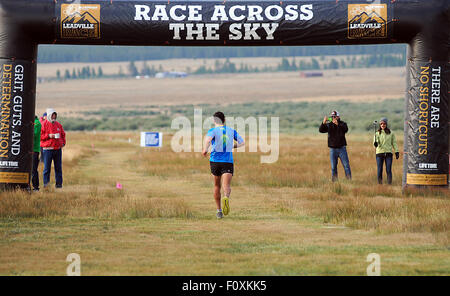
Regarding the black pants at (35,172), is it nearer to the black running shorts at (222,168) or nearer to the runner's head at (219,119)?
the black running shorts at (222,168)

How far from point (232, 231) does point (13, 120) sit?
22.5 ft

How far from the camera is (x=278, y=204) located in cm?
1778

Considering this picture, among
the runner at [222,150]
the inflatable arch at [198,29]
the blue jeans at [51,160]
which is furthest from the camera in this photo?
the blue jeans at [51,160]

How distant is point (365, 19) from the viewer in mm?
17875

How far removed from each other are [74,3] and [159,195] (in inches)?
203

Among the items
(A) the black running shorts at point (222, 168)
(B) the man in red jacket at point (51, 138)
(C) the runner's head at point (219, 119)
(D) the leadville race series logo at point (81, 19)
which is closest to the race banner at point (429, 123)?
(A) the black running shorts at point (222, 168)

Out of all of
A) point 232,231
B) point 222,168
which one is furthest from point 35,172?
point 232,231

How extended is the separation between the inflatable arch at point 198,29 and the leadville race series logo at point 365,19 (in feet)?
0.07

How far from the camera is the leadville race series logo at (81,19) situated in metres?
17.9

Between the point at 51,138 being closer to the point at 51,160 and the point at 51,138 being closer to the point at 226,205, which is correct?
the point at 51,160

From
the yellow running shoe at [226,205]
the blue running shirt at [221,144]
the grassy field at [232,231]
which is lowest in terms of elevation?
the grassy field at [232,231]

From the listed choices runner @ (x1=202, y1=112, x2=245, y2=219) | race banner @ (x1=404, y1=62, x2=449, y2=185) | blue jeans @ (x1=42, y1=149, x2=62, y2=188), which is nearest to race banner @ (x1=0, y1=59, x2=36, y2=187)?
blue jeans @ (x1=42, y1=149, x2=62, y2=188)
